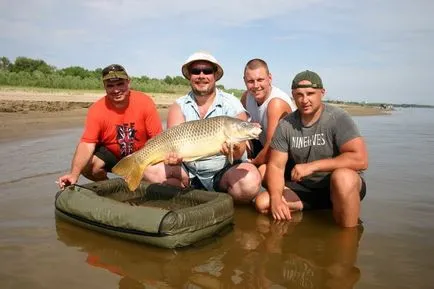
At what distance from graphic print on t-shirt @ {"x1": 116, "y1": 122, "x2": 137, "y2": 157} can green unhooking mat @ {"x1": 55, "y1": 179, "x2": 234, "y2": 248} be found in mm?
827

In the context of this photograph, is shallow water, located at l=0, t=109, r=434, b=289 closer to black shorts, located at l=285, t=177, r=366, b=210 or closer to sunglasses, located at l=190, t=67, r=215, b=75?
black shorts, located at l=285, t=177, r=366, b=210

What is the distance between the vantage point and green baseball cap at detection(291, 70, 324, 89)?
4414mm

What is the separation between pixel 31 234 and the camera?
13.3 ft

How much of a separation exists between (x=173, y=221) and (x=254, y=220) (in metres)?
1.36

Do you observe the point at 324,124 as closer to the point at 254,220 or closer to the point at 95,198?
the point at 254,220

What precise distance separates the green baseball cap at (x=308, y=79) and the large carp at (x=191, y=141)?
0.65 m

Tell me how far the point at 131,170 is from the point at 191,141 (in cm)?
72

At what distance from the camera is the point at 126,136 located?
5.51m

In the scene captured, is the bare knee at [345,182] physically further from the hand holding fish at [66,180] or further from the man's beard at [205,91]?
the hand holding fish at [66,180]

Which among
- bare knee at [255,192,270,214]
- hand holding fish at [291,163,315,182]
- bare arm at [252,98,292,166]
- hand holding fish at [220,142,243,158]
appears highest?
bare arm at [252,98,292,166]

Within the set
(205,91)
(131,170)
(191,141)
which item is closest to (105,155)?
(131,170)

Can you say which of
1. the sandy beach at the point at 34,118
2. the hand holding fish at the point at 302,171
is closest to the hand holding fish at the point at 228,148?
the hand holding fish at the point at 302,171

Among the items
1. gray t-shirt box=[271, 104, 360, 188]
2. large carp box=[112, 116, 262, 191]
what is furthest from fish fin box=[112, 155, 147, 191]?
gray t-shirt box=[271, 104, 360, 188]

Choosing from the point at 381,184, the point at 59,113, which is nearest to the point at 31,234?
the point at 381,184
